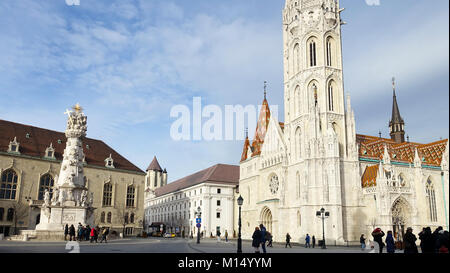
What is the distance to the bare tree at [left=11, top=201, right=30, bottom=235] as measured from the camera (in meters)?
48.3

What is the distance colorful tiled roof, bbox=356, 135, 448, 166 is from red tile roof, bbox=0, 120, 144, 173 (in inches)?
1447

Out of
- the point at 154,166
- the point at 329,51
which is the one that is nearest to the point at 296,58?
the point at 329,51

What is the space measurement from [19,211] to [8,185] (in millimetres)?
4142

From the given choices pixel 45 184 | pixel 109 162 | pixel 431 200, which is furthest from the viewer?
pixel 109 162

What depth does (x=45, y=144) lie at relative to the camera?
2260 inches

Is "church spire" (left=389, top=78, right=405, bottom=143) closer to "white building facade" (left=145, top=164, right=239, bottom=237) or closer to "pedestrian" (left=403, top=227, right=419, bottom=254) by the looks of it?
"white building facade" (left=145, top=164, right=239, bottom=237)

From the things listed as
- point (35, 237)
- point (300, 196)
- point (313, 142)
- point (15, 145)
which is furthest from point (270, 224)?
point (15, 145)

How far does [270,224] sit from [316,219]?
36.4ft

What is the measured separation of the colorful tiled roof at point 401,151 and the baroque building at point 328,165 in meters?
0.13

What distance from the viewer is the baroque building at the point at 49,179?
49625 mm

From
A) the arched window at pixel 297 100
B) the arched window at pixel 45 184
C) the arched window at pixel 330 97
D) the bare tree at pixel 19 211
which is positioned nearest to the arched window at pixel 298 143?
the arched window at pixel 297 100

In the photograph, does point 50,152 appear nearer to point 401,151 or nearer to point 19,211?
point 19,211

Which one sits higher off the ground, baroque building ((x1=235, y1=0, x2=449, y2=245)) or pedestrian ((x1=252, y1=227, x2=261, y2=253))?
baroque building ((x1=235, y1=0, x2=449, y2=245))

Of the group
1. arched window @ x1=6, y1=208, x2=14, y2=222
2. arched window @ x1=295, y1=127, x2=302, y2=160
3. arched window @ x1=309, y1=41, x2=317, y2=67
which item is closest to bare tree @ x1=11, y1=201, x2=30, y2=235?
arched window @ x1=6, y1=208, x2=14, y2=222
